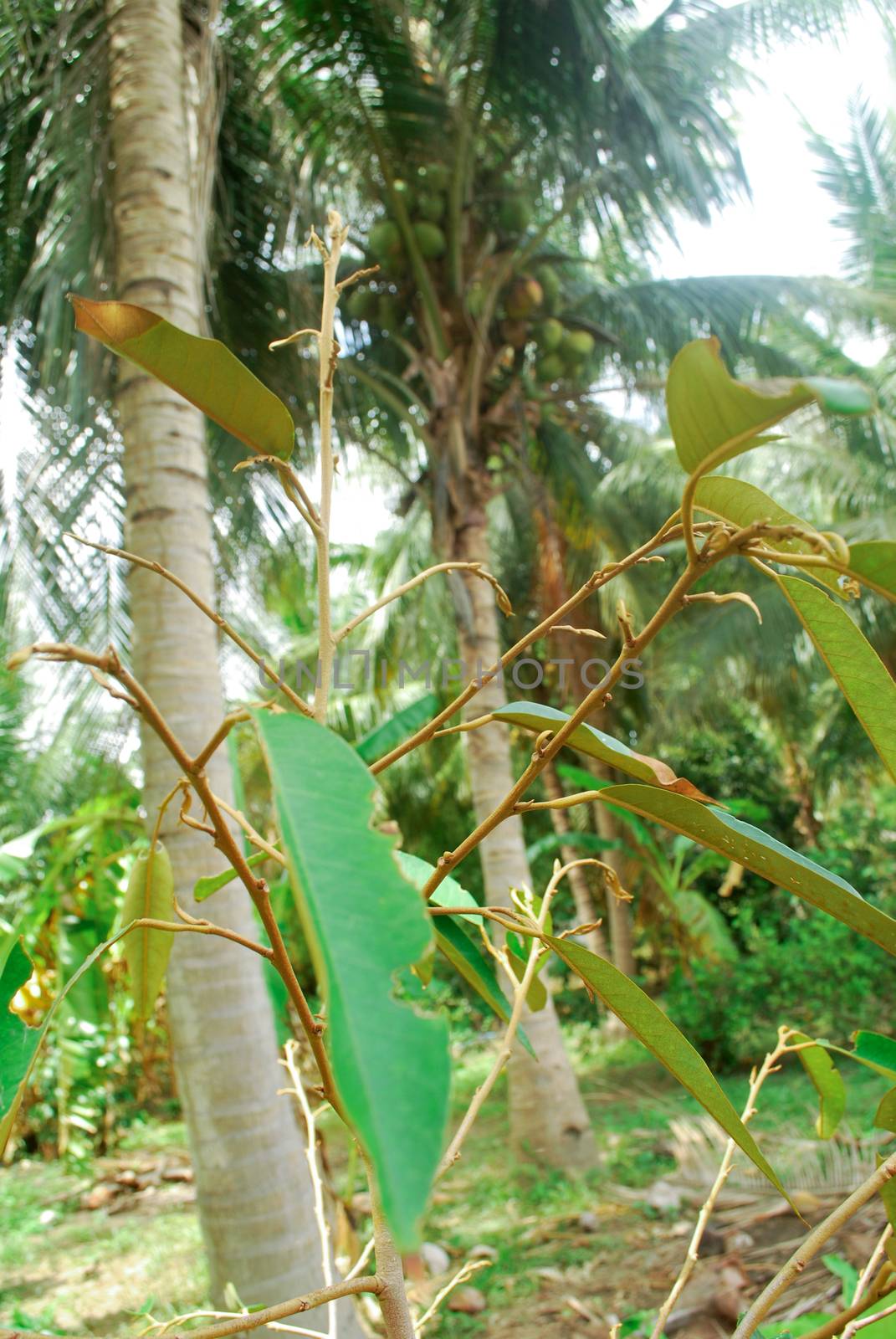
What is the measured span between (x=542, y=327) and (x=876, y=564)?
3982mm

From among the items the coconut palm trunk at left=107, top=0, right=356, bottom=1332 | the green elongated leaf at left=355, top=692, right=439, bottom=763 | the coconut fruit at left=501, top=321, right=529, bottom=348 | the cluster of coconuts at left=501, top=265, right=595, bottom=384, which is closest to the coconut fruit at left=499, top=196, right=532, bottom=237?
the cluster of coconuts at left=501, top=265, right=595, bottom=384

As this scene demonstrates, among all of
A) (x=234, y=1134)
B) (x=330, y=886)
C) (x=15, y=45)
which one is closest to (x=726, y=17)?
(x=15, y=45)

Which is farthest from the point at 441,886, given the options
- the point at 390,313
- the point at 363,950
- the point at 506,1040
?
the point at 390,313

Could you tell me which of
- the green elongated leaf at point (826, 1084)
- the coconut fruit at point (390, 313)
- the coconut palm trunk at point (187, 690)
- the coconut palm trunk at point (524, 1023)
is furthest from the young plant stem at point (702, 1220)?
the coconut fruit at point (390, 313)

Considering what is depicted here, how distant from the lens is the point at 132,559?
0.45 m

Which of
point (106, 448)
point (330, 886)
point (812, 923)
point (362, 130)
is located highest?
point (362, 130)

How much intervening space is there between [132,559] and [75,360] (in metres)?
3.42

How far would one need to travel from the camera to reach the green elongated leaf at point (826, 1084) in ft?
2.12

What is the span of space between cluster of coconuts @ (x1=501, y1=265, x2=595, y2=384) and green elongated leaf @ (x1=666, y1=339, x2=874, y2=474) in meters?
3.88

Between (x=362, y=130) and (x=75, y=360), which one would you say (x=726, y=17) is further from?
(x=75, y=360)

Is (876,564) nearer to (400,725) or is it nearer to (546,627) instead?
(546,627)

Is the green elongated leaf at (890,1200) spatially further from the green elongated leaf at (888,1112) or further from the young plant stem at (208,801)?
the young plant stem at (208,801)

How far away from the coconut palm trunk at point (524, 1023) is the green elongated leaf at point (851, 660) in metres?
2.86

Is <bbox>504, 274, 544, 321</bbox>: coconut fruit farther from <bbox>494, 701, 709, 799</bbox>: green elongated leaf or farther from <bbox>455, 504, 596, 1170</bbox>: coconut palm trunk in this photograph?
<bbox>494, 701, 709, 799</bbox>: green elongated leaf
